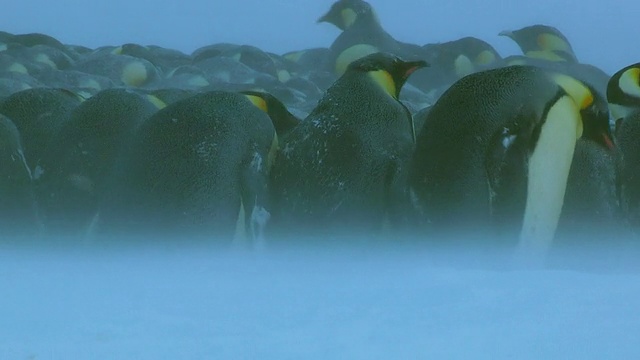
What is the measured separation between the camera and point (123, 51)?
5.82m

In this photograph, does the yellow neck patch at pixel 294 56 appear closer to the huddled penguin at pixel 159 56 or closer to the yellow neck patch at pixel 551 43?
the huddled penguin at pixel 159 56

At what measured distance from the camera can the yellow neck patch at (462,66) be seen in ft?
20.0

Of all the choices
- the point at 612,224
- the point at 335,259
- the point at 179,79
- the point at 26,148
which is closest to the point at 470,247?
the point at 335,259

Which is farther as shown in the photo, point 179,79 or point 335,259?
point 179,79

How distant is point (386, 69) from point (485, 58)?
412cm

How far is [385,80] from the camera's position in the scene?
2.37 m

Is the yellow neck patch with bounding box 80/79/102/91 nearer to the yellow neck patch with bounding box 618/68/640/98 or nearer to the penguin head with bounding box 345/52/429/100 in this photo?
the penguin head with bounding box 345/52/429/100

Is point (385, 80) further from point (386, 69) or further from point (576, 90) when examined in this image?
point (576, 90)

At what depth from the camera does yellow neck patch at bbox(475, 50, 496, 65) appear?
6280 millimetres

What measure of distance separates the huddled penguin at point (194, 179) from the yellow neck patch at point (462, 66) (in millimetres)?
4221

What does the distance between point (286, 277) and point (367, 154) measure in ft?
2.31

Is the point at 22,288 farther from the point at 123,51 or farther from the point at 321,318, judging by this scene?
the point at 123,51

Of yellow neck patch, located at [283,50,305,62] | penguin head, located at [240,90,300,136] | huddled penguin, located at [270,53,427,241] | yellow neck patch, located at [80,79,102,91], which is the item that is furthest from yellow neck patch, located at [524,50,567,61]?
huddled penguin, located at [270,53,427,241]

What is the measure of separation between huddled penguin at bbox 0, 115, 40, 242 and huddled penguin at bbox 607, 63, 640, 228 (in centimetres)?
142
